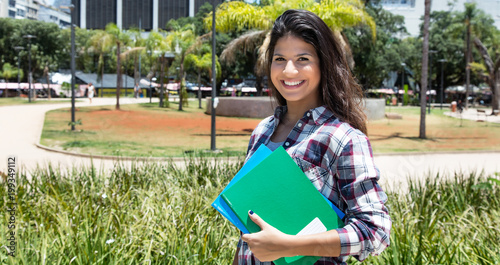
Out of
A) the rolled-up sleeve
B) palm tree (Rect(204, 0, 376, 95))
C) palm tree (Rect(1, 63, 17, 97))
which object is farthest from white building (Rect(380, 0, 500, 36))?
the rolled-up sleeve

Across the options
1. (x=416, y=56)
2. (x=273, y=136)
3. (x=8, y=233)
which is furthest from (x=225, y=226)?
(x=416, y=56)

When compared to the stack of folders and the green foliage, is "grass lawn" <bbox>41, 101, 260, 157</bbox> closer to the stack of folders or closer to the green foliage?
the green foliage

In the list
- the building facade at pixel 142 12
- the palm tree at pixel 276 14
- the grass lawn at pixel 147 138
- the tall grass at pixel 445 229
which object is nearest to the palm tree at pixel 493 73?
the grass lawn at pixel 147 138

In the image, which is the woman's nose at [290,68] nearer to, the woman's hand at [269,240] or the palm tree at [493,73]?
the woman's hand at [269,240]

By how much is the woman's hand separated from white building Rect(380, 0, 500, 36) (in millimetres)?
47743

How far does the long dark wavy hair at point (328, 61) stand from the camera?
1549 mm

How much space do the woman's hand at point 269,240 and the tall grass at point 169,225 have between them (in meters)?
1.52

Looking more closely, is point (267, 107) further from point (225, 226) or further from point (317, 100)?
point (317, 100)

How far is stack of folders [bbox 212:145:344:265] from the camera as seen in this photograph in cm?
134

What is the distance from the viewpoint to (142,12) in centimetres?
1095

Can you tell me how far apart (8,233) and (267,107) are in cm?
2229

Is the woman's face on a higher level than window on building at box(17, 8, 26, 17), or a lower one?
lower

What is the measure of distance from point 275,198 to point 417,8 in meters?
62.3

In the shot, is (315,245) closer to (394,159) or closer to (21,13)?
(394,159)
